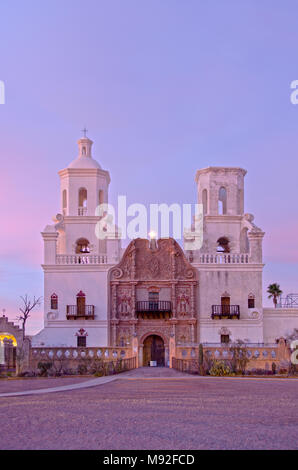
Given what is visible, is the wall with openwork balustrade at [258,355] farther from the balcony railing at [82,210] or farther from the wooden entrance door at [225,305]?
the balcony railing at [82,210]

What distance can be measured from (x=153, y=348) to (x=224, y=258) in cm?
805

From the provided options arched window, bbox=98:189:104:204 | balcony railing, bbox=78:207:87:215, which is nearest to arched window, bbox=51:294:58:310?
balcony railing, bbox=78:207:87:215

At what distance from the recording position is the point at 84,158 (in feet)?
164

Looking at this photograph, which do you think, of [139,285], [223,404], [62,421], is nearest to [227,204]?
[139,285]

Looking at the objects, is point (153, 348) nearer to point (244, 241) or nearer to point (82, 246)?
point (82, 246)

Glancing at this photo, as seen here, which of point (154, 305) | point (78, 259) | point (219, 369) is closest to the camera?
point (219, 369)

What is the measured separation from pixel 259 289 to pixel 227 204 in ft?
22.5

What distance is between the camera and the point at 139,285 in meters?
46.6

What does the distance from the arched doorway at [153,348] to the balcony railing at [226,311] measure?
14.2 ft

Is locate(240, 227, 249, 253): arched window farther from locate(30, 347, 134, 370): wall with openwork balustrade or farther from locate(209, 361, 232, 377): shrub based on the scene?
locate(209, 361, 232, 377): shrub

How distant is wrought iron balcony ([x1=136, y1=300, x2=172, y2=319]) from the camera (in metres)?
45.8

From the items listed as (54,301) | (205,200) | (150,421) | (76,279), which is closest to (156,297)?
(76,279)
